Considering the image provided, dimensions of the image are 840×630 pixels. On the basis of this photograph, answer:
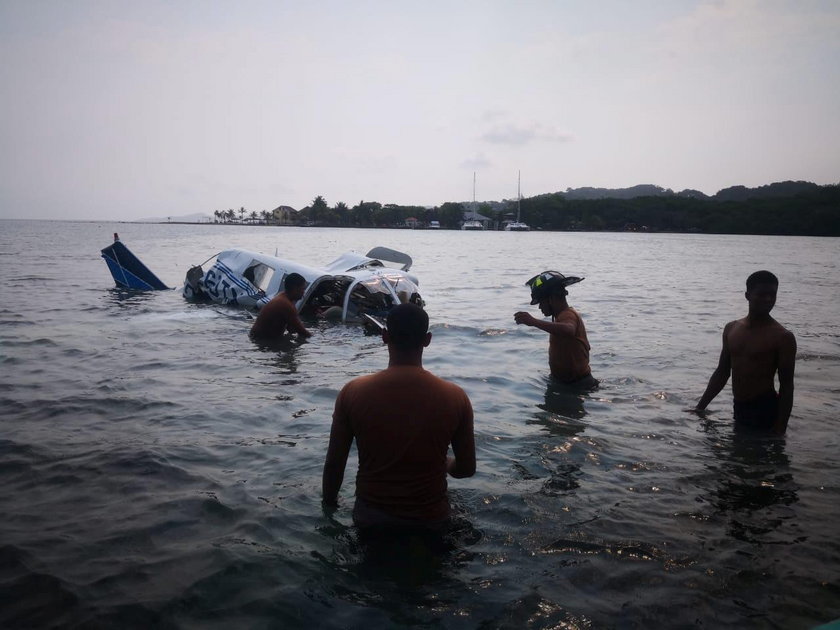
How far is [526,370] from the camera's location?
1099 centimetres

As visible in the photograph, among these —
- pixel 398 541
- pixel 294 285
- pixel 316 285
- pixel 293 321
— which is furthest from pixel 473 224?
pixel 398 541

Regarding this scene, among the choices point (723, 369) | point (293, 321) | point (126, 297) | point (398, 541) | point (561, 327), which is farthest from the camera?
point (126, 297)

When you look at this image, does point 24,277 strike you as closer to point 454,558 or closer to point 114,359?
point 114,359

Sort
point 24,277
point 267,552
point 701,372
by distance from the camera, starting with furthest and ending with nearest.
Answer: point 24,277
point 701,372
point 267,552

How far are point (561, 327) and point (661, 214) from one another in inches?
5488

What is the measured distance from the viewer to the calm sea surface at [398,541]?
12.1 feet

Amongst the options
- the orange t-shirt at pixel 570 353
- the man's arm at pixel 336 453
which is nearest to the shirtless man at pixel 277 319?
the orange t-shirt at pixel 570 353

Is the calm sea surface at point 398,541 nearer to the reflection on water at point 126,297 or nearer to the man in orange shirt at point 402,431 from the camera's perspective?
the man in orange shirt at point 402,431

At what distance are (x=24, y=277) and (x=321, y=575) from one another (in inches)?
1180

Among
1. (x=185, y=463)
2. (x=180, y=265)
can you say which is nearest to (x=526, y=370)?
(x=185, y=463)

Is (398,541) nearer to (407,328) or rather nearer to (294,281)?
(407,328)

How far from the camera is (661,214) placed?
439 ft

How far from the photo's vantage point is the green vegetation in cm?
10350

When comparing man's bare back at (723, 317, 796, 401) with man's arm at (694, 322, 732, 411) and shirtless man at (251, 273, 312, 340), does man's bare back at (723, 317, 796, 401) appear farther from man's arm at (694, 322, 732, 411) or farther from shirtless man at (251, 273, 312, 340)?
shirtless man at (251, 273, 312, 340)
